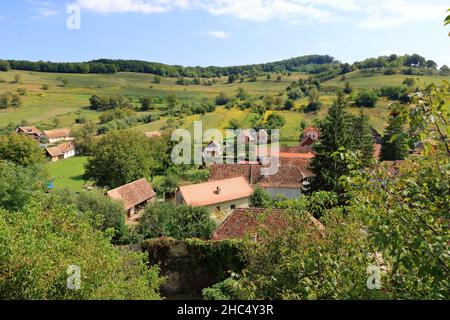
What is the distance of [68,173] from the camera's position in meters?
62.0

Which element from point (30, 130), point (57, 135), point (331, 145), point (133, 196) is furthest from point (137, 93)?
point (331, 145)

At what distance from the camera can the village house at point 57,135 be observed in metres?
87.9

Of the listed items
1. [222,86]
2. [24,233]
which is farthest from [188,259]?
[222,86]

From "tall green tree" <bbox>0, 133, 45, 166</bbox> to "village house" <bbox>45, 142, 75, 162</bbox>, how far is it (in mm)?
30552

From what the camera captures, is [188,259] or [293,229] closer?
[293,229]

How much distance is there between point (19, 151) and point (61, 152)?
33565 millimetres

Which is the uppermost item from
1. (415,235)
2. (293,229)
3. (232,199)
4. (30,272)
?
(415,235)

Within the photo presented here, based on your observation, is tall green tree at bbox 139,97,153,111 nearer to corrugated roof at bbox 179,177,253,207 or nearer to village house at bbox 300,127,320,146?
village house at bbox 300,127,320,146

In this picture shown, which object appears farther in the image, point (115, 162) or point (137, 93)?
point (137, 93)

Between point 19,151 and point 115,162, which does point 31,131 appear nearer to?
point 19,151

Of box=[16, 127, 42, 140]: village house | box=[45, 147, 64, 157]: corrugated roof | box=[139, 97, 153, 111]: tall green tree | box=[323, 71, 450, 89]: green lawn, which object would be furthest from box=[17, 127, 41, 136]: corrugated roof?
box=[323, 71, 450, 89]: green lawn

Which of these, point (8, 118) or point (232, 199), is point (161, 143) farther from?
point (8, 118)

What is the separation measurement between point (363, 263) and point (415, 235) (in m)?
1.49

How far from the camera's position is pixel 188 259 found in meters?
21.2
